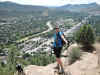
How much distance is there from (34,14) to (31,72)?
142m

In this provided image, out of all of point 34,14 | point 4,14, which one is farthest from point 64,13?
point 4,14

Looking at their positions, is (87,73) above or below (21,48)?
above

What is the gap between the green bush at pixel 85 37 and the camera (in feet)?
45.6

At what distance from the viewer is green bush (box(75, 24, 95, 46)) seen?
13.9 m

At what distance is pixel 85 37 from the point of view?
14398 millimetres

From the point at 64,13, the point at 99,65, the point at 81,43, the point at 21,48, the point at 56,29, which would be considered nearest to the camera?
the point at 56,29

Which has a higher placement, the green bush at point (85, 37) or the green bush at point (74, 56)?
the green bush at point (85, 37)

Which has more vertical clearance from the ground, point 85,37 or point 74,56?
point 85,37

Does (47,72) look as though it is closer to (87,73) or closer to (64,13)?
(87,73)

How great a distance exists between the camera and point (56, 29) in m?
6.05

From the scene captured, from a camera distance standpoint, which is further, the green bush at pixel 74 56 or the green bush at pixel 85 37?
the green bush at pixel 85 37

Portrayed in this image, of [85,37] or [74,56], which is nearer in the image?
[74,56]

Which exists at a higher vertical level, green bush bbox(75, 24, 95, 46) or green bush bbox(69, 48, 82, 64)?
green bush bbox(75, 24, 95, 46)

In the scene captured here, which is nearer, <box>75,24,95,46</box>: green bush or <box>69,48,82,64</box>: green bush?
<box>69,48,82,64</box>: green bush
